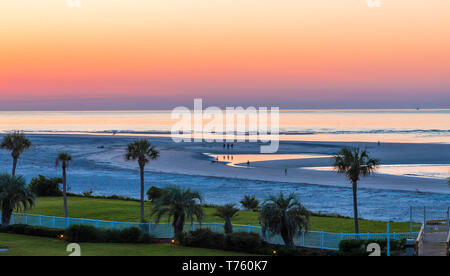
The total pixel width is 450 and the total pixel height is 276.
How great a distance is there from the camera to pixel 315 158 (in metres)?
79.2

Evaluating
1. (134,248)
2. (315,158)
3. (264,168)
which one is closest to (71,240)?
(134,248)

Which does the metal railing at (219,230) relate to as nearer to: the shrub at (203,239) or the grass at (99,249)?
the shrub at (203,239)

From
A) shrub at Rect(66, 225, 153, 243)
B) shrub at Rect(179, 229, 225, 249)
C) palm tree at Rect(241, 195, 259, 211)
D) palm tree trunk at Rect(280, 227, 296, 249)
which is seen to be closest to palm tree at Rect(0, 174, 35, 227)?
shrub at Rect(66, 225, 153, 243)

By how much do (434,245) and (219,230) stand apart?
11882mm

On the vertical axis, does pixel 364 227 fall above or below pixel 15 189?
below

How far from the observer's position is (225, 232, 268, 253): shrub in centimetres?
2692

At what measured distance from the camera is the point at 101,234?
30.2 metres

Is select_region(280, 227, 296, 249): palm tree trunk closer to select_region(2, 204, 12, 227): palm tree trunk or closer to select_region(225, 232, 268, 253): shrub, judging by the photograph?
select_region(225, 232, 268, 253): shrub

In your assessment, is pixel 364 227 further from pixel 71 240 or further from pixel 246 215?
pixel 71 240

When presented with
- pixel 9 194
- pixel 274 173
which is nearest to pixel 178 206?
pixel 9 194

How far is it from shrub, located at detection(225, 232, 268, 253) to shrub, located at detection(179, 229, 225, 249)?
517 millimetres

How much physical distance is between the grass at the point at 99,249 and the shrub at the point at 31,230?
3.56 feet

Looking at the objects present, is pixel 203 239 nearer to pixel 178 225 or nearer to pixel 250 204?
pixel 178 225
